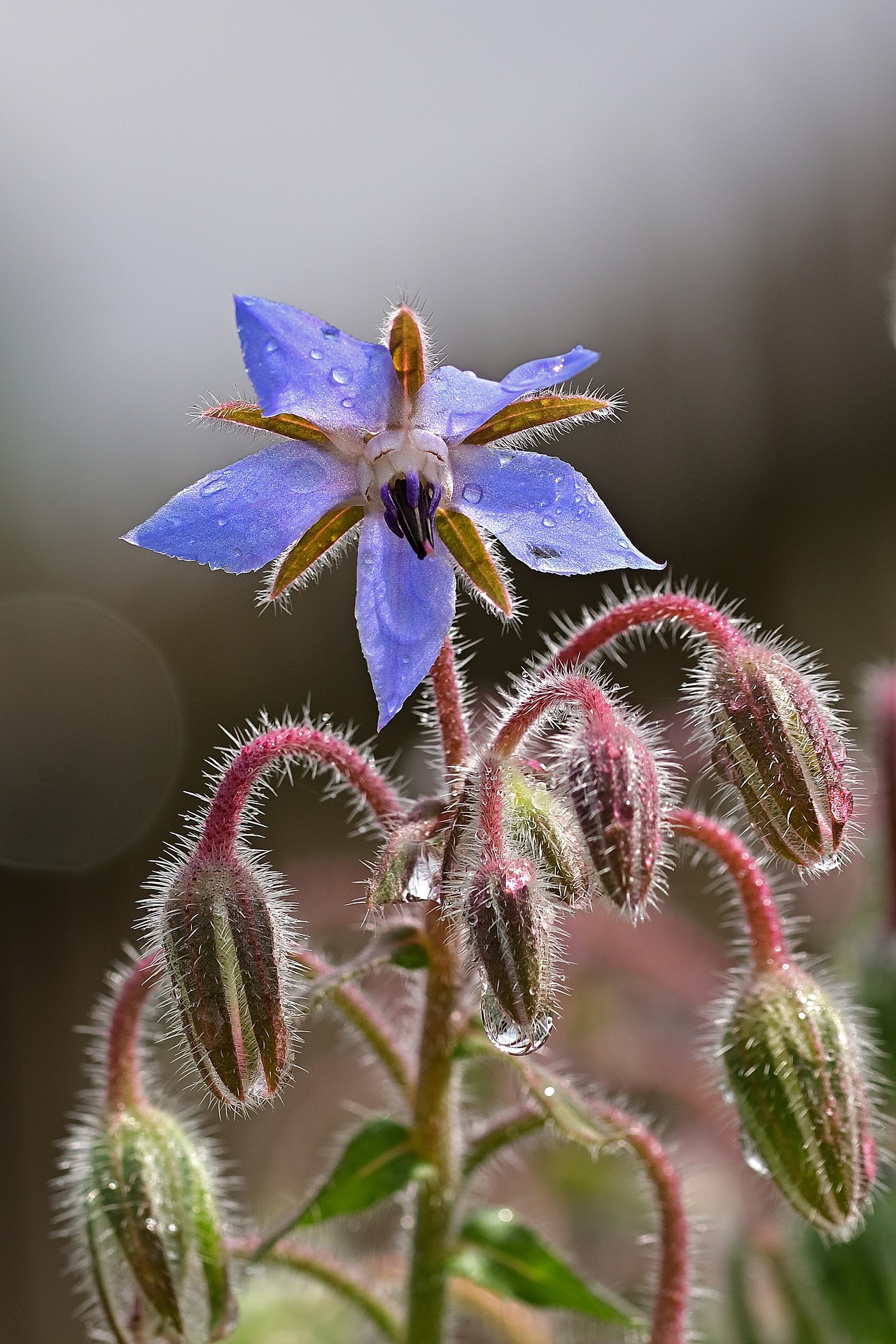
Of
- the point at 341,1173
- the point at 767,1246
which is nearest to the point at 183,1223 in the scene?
the point at 341,1173

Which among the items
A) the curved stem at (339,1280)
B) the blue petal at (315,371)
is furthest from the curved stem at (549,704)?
the curved stem at (339,1280)

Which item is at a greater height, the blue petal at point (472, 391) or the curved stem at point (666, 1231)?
the blue petal at point (472, 391)

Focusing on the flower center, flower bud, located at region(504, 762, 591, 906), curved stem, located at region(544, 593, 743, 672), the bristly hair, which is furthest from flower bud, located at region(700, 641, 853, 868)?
the bristly hair

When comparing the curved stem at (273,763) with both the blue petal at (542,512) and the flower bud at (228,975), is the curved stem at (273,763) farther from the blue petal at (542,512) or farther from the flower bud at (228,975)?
the blue petal at (542,512)

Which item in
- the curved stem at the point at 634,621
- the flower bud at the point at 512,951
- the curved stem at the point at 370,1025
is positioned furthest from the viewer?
the curved stem at the point at 370,1025

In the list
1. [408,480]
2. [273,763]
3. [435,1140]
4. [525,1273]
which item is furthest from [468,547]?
[525,1273]

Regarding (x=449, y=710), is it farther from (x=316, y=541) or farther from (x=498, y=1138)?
(x=498, y=1138)
